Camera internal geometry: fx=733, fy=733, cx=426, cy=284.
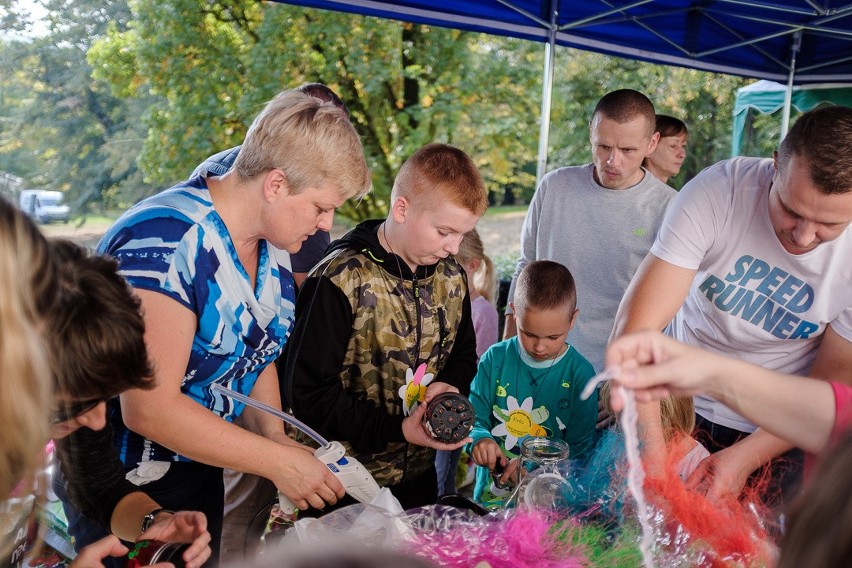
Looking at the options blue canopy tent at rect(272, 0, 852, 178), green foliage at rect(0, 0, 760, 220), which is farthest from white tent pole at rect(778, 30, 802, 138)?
green foliage at rect(0, 0, 760, 220)

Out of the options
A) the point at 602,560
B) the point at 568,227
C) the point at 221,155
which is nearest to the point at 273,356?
the point at 221,155

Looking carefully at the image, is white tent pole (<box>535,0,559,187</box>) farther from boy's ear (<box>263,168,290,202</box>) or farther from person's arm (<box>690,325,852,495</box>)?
boy's ear (<box>263,168,290,202</box>)

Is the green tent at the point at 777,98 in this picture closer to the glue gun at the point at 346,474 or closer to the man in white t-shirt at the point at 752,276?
the man in white t-shirt at the point at 752,276

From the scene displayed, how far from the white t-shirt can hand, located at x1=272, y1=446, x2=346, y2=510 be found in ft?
3.63

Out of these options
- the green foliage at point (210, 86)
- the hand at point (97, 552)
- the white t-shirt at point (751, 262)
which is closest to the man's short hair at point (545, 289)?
the white t-shirt at point (751, 262)

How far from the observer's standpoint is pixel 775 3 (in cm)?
481

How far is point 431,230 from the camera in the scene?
6.86ft

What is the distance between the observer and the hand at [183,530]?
58.6 inches

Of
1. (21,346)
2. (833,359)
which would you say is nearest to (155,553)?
(21,346)

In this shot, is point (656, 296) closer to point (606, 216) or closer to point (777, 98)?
point (606, 216)

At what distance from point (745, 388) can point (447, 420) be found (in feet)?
2.72

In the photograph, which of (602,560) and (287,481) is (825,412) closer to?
(602,560)

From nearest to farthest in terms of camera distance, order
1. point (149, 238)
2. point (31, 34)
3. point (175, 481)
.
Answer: point (149, 238) → point (175, 481) → point (31, 34)

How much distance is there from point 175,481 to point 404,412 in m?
0.64
